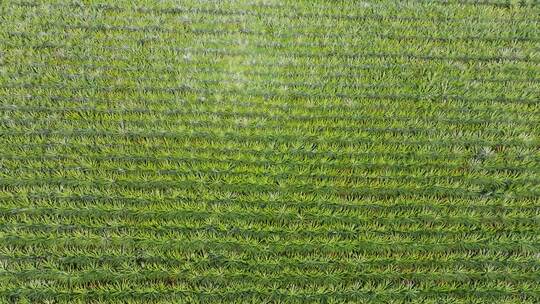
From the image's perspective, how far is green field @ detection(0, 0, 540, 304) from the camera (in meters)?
4.42

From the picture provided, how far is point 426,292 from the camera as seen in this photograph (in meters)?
4.36

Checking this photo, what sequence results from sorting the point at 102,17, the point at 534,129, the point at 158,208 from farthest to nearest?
the point at 102,17, the point at 534,129, the point at 158,208

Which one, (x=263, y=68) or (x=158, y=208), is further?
(x=263, y=68)

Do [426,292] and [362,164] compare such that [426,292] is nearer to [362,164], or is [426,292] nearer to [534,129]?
[362,164]

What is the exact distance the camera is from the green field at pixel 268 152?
14.5 feet

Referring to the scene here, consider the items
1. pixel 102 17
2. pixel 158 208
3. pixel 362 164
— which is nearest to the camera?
pixel 158 208

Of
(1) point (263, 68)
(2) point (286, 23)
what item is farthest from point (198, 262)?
(2) point (286, 23)

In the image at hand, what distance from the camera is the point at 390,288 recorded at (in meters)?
4.36

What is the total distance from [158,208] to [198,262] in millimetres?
904

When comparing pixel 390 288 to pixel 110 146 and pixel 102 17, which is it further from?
pixel 102 17

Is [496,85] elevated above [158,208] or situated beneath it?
elevated above

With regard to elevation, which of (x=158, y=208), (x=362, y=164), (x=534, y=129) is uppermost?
(x=534, y=129)

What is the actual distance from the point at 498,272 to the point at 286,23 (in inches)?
216

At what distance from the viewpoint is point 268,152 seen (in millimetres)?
5488
